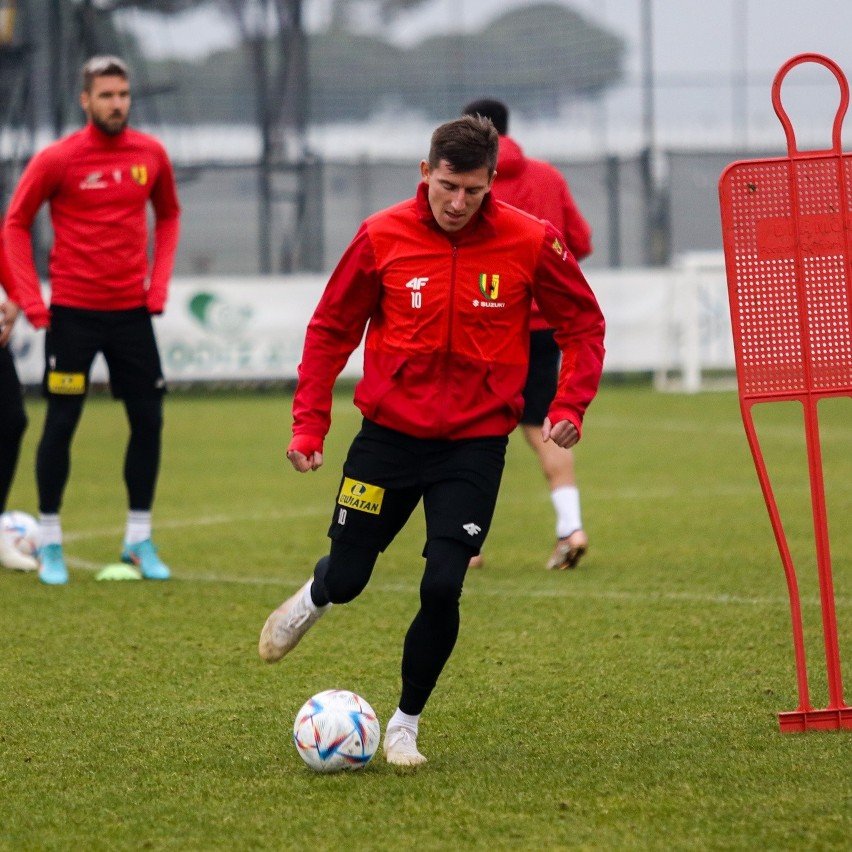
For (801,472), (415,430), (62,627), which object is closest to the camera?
(415,430)

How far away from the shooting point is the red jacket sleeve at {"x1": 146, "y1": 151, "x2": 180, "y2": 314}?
7645 mm

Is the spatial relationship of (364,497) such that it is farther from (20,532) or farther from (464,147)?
(20,532)

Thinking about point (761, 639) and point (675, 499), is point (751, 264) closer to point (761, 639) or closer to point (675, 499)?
point (761, 639)

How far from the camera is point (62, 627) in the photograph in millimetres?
6547

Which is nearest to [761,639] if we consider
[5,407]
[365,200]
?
[5,407]

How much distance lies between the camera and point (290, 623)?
496 cm

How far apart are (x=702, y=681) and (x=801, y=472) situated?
21.2ft

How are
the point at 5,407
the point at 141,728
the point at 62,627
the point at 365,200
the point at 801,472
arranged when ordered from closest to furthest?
the point at 141,728 < the point at 62,627 < the point at 5,407 < the point at 801,472 < the point at 365,200

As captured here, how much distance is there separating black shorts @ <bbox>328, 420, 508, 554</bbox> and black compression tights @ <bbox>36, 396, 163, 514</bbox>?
10.7 feet

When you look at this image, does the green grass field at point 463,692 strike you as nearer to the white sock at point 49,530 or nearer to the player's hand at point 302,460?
the white sock at point 49,530

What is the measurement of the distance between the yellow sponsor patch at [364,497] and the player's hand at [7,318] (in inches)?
138

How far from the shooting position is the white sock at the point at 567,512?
7926mm

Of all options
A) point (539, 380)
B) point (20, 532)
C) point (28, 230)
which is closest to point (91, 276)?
point (28, 230)

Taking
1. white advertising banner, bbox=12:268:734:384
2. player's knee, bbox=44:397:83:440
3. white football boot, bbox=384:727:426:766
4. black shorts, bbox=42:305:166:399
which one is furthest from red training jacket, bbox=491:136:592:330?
white advertising banner, bbox=12:268:734:384
